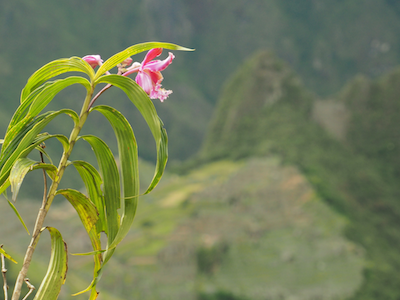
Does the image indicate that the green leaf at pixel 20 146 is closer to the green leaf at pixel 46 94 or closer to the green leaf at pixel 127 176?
the green leaf at pixel 46 94

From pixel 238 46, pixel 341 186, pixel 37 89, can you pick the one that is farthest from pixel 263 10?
pixel 37 89

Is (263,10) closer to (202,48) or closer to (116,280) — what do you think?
(202,48)

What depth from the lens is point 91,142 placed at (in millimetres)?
913

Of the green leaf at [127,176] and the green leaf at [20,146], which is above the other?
the green leaf at [20,146]

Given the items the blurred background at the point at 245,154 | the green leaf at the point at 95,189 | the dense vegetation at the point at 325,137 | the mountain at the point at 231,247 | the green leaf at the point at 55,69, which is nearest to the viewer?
the green leaf at the point at 55,69

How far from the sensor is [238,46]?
3856cm

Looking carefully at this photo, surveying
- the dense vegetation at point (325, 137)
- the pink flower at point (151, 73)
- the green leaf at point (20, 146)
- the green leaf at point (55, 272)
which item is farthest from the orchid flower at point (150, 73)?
the dense vegetation at point (325, 137)

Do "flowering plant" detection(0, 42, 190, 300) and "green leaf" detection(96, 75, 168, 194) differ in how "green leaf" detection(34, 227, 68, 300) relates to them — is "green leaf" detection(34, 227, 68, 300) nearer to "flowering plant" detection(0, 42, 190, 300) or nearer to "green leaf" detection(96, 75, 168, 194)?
"flowering plant" detection(0, 42, 190, 300)

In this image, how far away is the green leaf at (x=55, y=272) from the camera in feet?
2.85

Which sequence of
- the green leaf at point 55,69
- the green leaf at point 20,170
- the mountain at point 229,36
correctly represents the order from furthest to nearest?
the mountain at point 229,36 → the green leaf at point 55,69 → the green leaf at point 20,170

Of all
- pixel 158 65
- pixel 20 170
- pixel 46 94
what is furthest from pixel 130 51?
pixel 20 170

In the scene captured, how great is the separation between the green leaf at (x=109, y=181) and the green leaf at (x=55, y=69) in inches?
5.4

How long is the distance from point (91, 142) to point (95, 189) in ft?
0.39

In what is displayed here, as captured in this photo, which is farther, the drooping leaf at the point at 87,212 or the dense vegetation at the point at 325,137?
the dense vegetation at the point at 325,137
